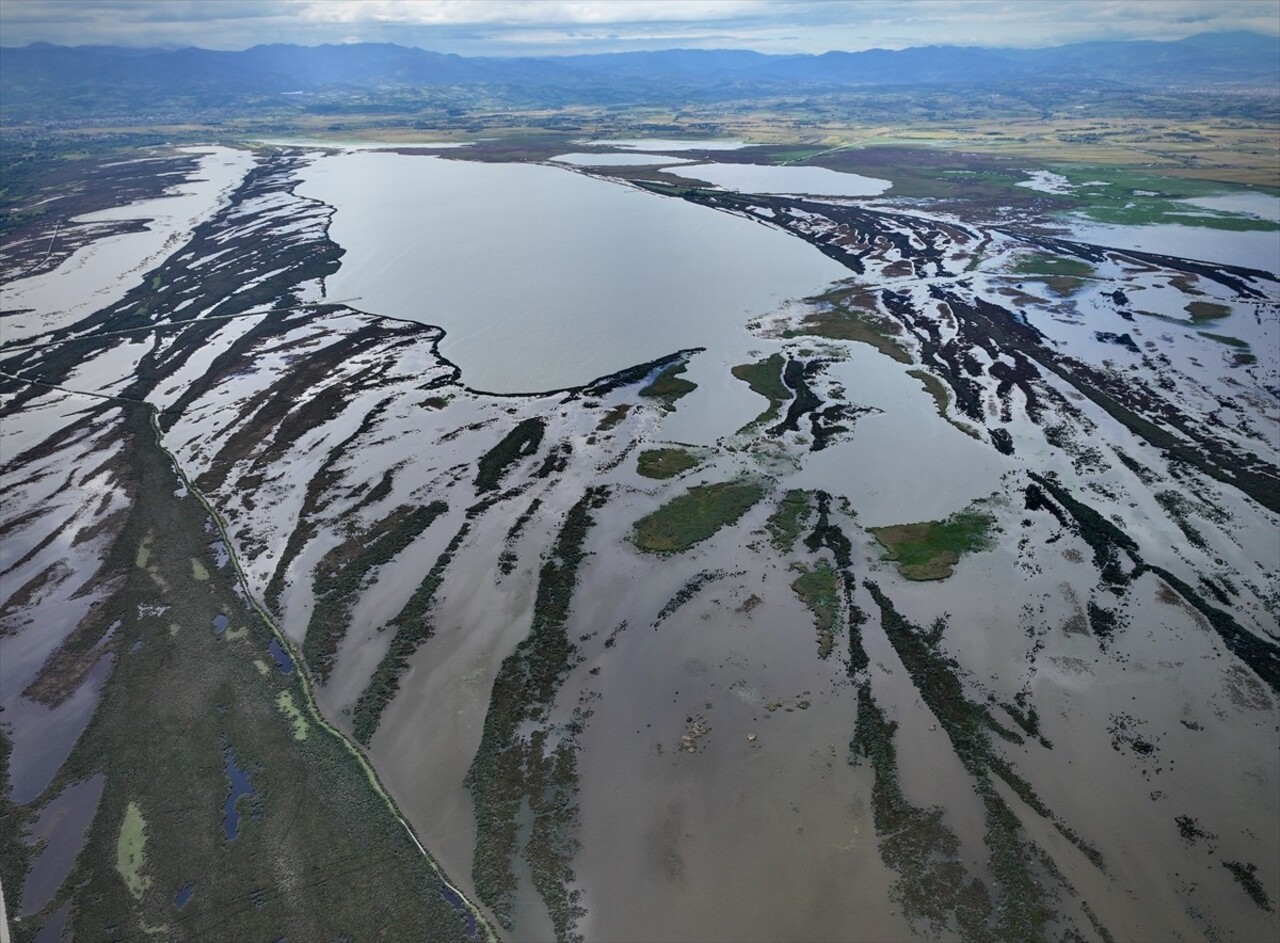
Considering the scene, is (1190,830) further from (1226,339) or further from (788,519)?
(1226,339)

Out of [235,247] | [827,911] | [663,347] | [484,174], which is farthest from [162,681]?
[484,174]

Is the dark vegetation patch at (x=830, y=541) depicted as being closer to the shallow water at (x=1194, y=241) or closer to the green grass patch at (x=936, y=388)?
the green grass patch at (x=936, y=388)

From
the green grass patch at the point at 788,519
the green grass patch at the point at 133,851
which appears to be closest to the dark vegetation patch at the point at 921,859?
the green grass patch at the point at 788,519

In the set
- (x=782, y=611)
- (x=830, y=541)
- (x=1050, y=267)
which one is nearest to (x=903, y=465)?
(x=830, y=541)

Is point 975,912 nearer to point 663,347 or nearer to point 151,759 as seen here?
point 151,759

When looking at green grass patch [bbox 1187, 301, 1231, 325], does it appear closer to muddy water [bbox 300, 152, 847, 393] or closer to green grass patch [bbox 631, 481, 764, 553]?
muddy water [bbox 300, 152, 847, 393]
